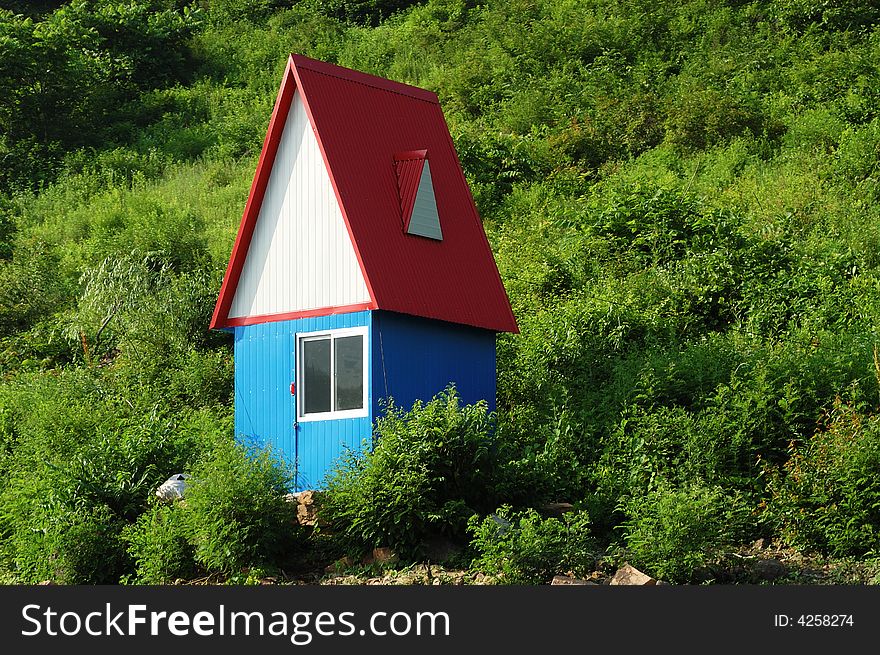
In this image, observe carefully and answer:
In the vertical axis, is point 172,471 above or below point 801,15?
below

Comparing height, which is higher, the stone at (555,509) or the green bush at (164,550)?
the stone at (555,509)

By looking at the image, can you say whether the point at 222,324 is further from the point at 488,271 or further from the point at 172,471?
the point at 488,271

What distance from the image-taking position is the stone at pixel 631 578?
38.9 ft

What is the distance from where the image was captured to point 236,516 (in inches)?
537

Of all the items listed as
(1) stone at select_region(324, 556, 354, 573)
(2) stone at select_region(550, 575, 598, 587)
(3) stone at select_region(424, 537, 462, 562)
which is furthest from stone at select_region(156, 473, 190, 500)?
(2) stone at select_region(550, 575, 598, 587)

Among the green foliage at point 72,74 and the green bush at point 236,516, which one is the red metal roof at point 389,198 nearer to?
the green bush at point 236,516

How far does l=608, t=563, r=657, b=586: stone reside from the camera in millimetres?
11852

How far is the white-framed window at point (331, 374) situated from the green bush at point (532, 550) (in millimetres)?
3128

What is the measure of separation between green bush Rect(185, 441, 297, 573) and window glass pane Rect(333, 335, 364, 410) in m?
1.69

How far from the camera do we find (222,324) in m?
16.8

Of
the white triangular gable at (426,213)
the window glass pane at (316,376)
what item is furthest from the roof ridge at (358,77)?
the window glass pane at (316,376)

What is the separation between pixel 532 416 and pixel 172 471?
4.98 meters

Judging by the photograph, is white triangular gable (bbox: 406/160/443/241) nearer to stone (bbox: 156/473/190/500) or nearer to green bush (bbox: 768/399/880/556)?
stone (bbox: 156/473/190/500)

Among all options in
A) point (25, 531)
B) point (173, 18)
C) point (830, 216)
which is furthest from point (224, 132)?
point (25, 531)
